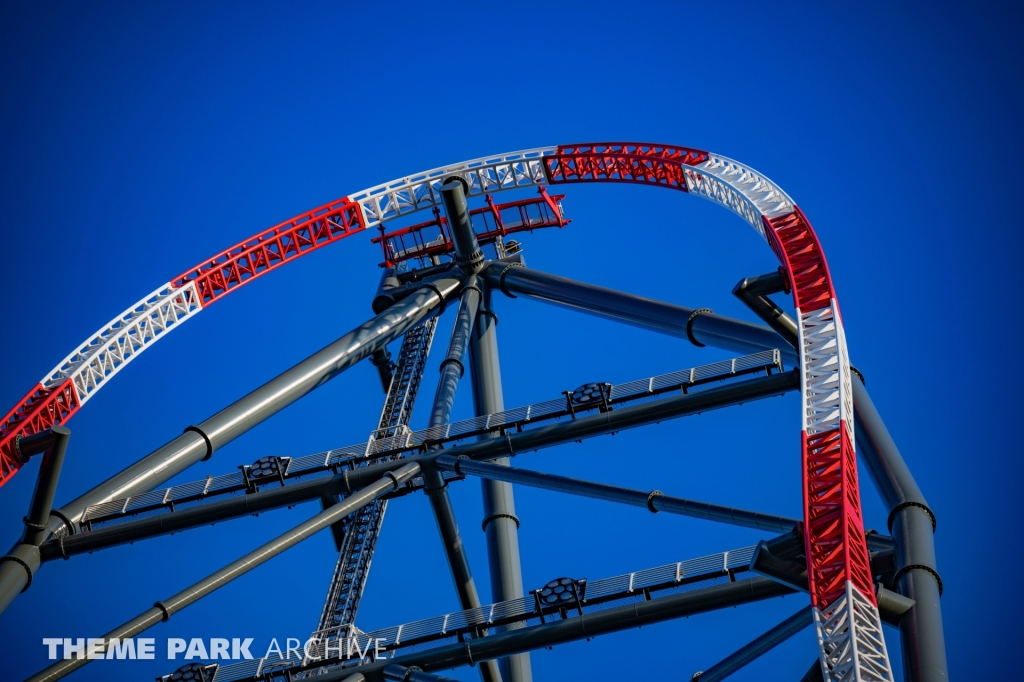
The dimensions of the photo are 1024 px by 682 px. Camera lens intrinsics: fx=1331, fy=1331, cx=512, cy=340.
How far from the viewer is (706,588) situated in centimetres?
2109

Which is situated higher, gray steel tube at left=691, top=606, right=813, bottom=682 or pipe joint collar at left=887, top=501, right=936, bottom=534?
pipe joint collar at left=887, top=501, right=936, bottom=534

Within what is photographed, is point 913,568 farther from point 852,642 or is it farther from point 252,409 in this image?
point 252,409

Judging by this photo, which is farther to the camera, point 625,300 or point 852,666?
point 625,300

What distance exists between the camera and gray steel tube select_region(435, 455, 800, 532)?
75.1 ft

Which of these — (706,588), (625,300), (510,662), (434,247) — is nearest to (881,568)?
(706,588)

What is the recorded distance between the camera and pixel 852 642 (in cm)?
1675

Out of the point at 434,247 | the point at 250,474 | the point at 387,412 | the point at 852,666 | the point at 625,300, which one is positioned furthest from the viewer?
the point at 434,247

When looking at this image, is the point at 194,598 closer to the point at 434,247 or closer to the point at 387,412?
the point at 387,412

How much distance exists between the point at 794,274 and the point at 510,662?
951cm

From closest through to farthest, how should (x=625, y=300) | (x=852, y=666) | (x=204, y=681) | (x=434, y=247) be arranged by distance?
(x=852, y=666), (x=204, y=681), (x=625, y=300), (x=434, y=247)

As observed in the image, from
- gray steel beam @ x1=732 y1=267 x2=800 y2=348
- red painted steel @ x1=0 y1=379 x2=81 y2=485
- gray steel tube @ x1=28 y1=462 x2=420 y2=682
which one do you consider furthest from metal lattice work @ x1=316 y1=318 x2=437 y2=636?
gray steel beam @ x1=732 y1=267 x2=800 y2=348

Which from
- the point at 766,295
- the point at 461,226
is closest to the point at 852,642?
the point at 766,295

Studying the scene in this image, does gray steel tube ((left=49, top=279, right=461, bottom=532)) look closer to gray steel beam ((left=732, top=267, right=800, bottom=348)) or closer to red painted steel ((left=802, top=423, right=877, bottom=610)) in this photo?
gray steel beam ((left=732, top=267, right=800, bottom=348))

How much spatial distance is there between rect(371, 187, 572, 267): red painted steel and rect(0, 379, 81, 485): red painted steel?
37.6 ft
